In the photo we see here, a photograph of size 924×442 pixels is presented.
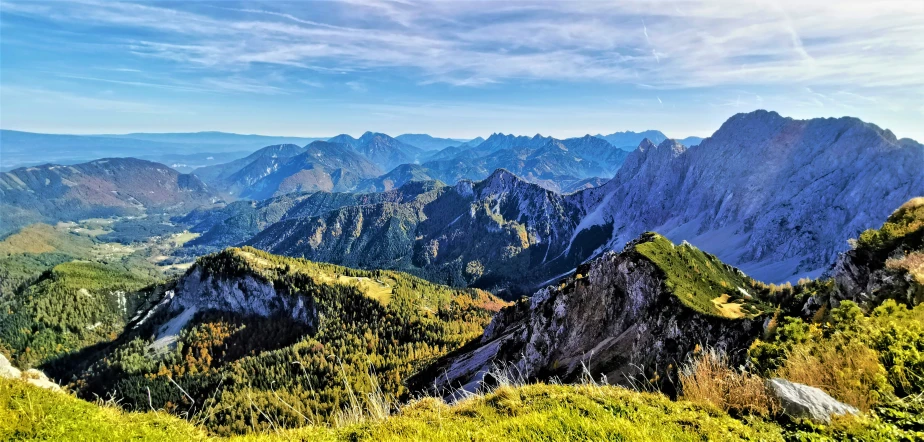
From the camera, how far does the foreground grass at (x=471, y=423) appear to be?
8.49 m

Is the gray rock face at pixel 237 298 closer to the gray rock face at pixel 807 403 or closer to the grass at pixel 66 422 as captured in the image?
the grass at pixel 66 422

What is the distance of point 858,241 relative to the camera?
26.5m

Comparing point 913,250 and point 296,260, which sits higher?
point 913,250

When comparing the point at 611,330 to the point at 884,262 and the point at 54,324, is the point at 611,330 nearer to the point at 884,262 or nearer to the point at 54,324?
the point at 884,262

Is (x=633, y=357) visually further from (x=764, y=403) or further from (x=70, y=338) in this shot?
(x=70, y=338)

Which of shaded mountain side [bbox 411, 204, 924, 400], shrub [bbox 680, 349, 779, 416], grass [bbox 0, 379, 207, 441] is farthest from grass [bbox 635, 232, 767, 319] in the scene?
grass [bbox 0, 379, 207, 441]

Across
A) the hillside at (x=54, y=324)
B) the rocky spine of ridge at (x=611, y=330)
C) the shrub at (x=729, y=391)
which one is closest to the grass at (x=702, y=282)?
the rocky spine of ridge at (x=611, y=330)

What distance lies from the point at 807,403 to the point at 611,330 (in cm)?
4153

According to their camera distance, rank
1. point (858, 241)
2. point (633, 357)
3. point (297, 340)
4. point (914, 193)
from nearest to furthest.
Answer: point (858, 241) < point (633, 357) < point (297, 340) < point (914, 193)

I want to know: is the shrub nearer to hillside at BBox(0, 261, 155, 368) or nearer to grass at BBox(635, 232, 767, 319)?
grass at BBox(635, 232, 767, 319)

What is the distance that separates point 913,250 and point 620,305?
29.3 meters

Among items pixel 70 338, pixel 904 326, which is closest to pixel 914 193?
pixel 904 326

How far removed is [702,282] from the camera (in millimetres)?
50562

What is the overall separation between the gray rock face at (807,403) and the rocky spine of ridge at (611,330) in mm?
23880
